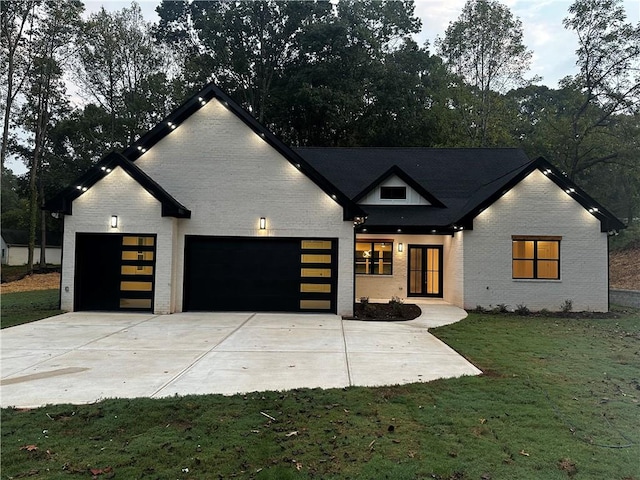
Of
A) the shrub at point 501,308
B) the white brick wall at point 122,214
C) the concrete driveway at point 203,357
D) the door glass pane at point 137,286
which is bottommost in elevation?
the concrete driveway at point 203,357

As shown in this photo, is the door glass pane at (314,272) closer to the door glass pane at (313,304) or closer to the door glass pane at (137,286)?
the door glass pane at (313,304)

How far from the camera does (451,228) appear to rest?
45.1 ft

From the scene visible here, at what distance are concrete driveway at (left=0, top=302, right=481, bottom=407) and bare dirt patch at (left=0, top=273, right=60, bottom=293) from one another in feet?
41.4

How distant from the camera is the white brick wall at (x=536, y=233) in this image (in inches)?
518

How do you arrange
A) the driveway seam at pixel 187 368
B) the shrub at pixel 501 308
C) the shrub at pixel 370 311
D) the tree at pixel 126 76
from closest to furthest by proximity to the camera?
1. the driveway seam at pixel 187 368
2. the shrub at pixel 370 311
3. the shrub at pixel 501 308
4. the tree at pixel 126 76

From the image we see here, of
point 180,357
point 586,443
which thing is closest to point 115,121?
point 180,357

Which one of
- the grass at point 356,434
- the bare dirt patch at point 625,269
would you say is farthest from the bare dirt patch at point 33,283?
the bare dirt patch at point 625,269

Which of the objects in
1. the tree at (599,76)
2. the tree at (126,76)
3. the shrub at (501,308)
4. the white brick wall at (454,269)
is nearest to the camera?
the shrub at (501,308)

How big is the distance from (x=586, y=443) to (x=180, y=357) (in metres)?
5.69

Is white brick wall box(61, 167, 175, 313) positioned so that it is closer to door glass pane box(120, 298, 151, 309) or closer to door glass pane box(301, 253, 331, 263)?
door glass pane box(120, 298, 151, 309)

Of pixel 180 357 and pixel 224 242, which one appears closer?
pixel 180 357

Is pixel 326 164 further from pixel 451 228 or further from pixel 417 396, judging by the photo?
pixel 417 396

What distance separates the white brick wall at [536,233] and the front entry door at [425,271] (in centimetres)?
247

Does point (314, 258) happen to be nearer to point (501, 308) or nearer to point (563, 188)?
point (501, 308)
